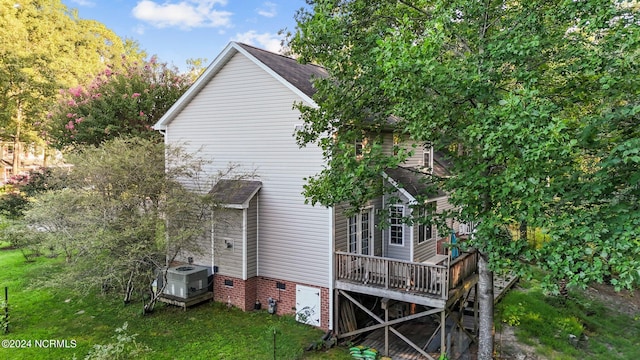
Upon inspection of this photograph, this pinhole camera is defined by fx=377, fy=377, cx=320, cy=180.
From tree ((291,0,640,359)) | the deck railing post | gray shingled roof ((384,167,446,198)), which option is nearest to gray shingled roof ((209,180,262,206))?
tree ((291,0,640,359))

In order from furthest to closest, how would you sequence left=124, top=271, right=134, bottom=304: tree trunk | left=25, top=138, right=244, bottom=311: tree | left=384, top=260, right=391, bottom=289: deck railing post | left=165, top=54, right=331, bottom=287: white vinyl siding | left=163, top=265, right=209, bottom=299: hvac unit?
left=124, top=271, right=134, bottom=304: tree trunk, left=163, top=265, right=209, bottom=299: hvac unit, left=165, top=54, right=331, bottom=287: white vinyl siding, left=25, top=138, right=244, bottom=311: tree, left=384, top=260, right=391, bottom=289: deck railing post

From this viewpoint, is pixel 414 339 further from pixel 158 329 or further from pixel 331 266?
pixel 158 329

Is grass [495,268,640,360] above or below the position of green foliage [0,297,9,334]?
below

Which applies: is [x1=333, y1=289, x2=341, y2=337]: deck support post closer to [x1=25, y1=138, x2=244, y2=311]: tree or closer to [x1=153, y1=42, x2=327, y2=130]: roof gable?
[x1=25, y1=138, x2=244, y2=311]: tree

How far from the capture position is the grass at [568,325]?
1183 centimetres

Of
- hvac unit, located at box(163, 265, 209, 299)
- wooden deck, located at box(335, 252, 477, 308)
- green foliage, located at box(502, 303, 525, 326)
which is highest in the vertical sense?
wooden deck, located at box(335, 252, 477, 308)

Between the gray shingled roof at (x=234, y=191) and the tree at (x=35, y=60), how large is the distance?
78.3 ft

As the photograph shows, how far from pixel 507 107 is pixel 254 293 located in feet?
32.6

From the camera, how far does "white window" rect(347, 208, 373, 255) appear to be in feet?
40.6

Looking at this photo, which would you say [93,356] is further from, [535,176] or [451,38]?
[451,38]

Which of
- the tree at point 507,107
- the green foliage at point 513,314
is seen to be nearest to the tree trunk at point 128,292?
the tree at point 507,107

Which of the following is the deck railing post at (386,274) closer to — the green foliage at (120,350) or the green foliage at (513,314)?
the green foliage at (513,314)

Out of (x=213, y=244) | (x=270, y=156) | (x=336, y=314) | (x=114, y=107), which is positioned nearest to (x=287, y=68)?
(x=270, y=156)

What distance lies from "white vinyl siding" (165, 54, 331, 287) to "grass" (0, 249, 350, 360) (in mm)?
1703
